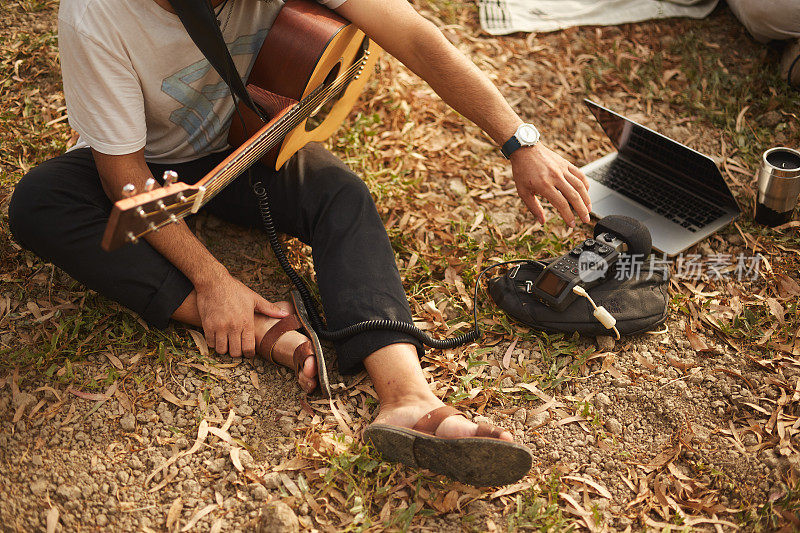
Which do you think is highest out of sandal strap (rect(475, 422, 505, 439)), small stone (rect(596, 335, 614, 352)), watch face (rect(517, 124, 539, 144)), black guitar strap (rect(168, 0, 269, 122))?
black guitar strap (rect(168, 0, 269, 122))

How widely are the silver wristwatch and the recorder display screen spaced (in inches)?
20.3

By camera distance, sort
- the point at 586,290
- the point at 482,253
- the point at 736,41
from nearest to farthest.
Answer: the point at 586,290 < the point at 482,253 < the point at 736,41

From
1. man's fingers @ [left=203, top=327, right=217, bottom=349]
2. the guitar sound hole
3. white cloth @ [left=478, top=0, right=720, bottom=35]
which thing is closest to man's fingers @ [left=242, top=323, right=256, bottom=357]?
man's fingers @ [left=203, top=327, right=217, bottom=349]

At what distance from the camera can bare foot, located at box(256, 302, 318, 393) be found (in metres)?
2.50

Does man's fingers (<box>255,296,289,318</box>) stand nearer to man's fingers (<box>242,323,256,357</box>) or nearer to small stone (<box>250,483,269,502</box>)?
man's fingers (<box>242,323,256,357</box>)

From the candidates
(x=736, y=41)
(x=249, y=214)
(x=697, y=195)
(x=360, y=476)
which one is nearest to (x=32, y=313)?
(x=249, y=214)

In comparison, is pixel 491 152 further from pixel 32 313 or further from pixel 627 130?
pixel 32 313

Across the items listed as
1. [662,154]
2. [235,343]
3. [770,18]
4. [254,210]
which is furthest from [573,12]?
[235,343]

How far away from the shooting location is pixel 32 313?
107 inches

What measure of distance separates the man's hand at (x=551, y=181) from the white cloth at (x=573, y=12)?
81.2 inches

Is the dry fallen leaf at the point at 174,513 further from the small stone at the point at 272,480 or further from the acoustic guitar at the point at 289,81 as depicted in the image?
the acoustic guitar at the point at 289,81

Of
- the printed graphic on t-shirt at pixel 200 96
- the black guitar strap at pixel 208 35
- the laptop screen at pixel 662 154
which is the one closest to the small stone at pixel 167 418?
the printed graphic on t-shirt at pixel 200 96

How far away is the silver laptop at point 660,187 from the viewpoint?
3100mm

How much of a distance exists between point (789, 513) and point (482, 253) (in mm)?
1547
